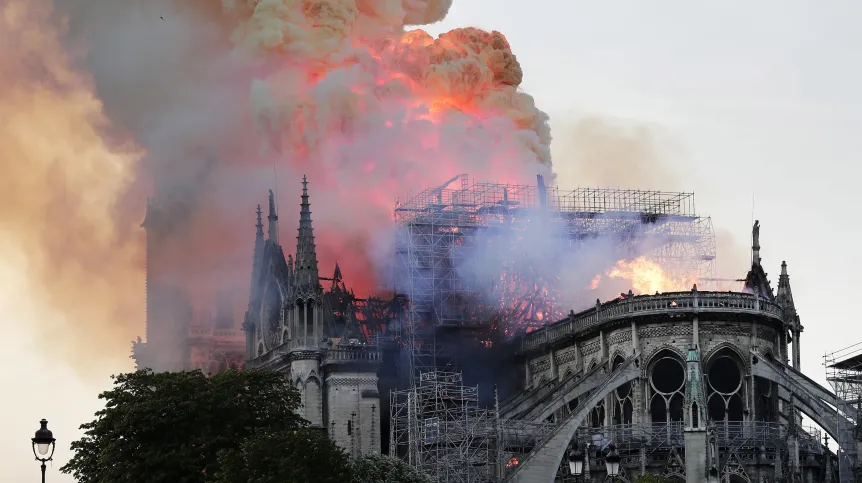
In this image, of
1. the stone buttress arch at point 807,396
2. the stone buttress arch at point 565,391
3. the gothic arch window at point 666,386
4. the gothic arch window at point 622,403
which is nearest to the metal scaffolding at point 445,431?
the stone buttress arch at point 565,391

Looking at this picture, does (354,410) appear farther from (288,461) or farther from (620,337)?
(288,461)

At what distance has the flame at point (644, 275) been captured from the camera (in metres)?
121

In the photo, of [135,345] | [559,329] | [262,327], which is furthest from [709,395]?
[135,345]

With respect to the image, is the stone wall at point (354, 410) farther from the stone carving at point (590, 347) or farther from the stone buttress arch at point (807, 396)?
the stone buttress arch at point (807, 396)

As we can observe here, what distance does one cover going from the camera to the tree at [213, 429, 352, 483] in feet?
265

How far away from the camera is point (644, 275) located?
122 meters

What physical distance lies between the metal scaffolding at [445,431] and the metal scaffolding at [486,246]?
232 centimetres

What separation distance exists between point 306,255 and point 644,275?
19388 mm

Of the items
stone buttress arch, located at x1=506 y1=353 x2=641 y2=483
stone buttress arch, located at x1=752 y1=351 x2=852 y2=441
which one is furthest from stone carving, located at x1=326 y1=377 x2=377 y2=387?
stone buttress arch, located at x1=752 y1=351 x2=852 y2=441

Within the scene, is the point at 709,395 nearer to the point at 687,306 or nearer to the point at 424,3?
the point at 687,306

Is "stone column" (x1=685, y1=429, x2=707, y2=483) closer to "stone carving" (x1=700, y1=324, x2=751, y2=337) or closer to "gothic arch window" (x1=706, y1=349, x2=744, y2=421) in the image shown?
"gothic arch window" (x1=706, y1=349, x2=744, y2=421)

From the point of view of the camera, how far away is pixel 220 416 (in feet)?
303

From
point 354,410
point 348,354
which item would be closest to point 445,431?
point 354,410

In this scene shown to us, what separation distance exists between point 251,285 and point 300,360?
53.3 feet
